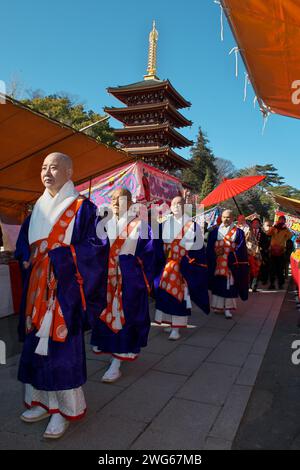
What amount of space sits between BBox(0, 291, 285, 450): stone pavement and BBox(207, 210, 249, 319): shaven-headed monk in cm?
126

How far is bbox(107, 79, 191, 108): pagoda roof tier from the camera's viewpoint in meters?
25.3

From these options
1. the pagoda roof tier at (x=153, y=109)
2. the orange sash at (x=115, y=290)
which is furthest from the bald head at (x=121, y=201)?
the pagoda roof tier at (x=153, y=109)

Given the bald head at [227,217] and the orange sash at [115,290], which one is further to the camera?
the bald head at [227,217]

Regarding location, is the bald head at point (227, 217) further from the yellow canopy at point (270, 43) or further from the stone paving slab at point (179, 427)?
the stone paving slab at point (179, 427)

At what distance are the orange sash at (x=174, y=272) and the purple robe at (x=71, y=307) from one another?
2.38m

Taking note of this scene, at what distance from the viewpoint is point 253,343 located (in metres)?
4.81

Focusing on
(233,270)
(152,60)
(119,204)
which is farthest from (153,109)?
(119,204)

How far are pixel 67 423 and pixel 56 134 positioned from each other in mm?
3845

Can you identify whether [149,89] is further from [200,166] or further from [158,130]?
[200,166]

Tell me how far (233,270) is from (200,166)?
49840 mm

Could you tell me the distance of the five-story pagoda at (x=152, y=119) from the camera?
25391 mm

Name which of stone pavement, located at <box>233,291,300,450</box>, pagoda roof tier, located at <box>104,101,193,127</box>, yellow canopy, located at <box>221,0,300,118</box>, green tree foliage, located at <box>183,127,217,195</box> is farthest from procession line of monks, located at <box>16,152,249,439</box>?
green tree foliage, located at <box>183,127,217,195</box>

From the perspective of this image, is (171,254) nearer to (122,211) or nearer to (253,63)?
(122,211)

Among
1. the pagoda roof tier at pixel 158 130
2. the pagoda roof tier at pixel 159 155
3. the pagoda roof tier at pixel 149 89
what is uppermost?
the pagoda roof tier at pixel 149 89
